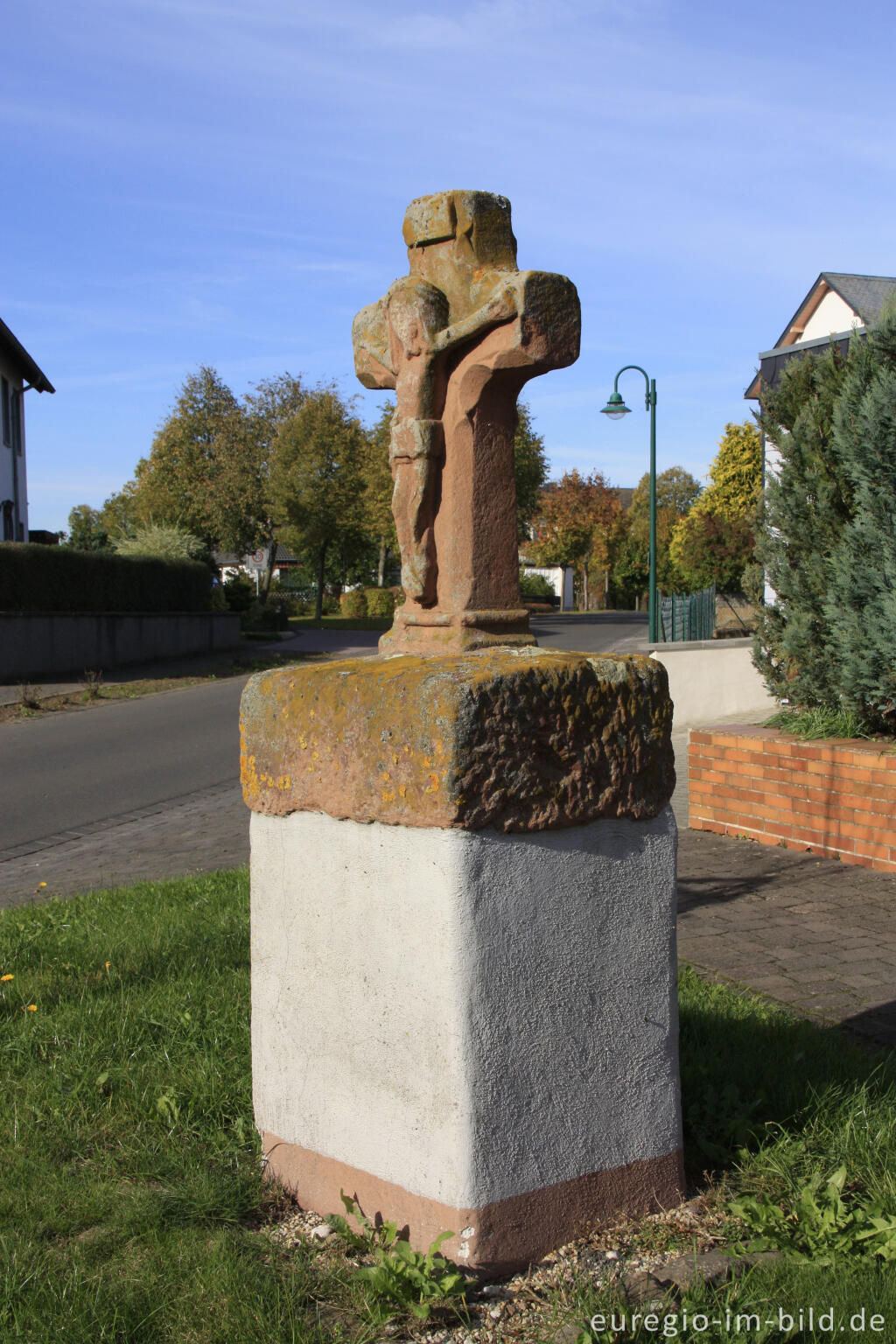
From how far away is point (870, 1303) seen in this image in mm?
2357

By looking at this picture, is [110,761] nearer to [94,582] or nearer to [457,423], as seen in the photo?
[457,423]

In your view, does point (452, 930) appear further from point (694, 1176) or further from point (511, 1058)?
point (694, 1176)

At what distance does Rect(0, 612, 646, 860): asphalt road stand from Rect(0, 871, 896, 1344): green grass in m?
4.94

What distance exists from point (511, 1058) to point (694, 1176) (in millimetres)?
838

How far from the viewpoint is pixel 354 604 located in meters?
47.0

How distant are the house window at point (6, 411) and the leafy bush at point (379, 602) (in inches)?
683

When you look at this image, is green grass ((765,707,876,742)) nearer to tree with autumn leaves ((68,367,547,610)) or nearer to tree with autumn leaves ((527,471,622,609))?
tree with autumn leaves ((68,367,547,610))

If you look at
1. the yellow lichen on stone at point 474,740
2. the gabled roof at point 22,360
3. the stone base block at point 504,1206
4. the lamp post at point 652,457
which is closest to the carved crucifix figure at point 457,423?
the yellow lichen on stone at point 474,740

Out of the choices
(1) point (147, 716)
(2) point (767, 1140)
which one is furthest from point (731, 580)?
(2) point (767, 1140)

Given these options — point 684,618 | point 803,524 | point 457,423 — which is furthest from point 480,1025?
point 684,618

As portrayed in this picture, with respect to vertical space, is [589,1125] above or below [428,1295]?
above

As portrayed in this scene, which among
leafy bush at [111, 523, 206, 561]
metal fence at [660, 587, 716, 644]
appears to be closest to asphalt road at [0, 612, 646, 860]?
metal fence at [660, 587, 716, 644]

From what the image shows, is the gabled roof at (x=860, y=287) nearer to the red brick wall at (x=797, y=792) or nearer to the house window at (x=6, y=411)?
the red brick wall at (x=797, y=792)

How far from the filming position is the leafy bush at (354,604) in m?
46.9
